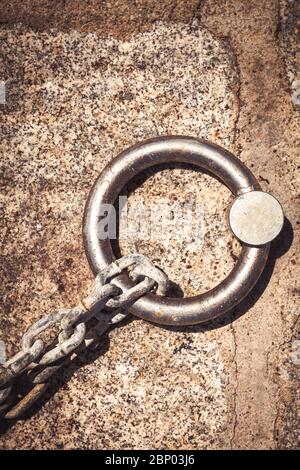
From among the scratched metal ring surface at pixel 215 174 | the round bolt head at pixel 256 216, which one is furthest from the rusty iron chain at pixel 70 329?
the round bolt head at pixel 256 216

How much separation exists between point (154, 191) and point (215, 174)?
0.61ft

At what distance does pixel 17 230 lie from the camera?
1600mm

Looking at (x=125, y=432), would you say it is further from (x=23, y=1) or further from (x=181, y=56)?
(x=23, y=1)

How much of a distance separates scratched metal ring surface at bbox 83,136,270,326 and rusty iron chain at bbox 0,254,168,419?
4 centimetres

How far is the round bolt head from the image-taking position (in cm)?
147

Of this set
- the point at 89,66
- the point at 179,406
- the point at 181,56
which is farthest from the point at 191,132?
the point at 179,406

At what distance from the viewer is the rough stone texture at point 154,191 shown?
5.18 ft

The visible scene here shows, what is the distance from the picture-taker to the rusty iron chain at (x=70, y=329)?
55.5 inches

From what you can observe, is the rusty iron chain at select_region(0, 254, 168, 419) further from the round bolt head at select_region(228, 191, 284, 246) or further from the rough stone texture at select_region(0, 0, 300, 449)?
the round bolt head at select_region(228, 191, 284, 246)

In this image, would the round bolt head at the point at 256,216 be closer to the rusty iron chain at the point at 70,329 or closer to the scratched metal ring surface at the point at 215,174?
the scratched metal ring surface at the point at 215,174

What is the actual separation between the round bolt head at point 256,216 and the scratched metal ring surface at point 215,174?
0.03m

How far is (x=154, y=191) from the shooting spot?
1607 millimetres

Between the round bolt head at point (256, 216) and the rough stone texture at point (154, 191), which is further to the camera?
the rough stone texture at point (154, 191)

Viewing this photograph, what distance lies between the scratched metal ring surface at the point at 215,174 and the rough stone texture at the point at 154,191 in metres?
0.10
